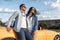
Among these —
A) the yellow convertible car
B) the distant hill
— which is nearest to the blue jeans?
the yellow convertible car

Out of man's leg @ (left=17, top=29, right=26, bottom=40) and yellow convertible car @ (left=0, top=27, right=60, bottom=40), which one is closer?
man's leg @ (left=17, top=29, right=26, bottom=40)

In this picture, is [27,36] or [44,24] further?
[44,24]

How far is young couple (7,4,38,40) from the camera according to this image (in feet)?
12.8

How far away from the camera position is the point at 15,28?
3980 millimetres

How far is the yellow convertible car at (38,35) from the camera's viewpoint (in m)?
4.19

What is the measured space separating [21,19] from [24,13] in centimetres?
16

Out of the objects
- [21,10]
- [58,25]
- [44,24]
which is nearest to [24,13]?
[21,10]

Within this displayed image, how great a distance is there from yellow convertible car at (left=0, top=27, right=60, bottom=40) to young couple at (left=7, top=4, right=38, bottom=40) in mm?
170

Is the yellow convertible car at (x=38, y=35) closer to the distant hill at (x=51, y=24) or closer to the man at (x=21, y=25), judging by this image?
the man at (x=21, y=25)

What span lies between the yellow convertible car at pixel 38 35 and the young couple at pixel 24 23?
6.7 inches

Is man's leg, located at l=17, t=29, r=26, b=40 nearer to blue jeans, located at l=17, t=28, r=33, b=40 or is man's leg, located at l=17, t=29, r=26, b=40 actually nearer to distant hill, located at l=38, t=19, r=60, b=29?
blue jeans, located at l=17, t=28, r=33, b=40

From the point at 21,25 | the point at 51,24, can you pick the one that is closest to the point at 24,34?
the point at 21,25

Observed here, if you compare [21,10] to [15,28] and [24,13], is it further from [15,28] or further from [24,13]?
[15,28]

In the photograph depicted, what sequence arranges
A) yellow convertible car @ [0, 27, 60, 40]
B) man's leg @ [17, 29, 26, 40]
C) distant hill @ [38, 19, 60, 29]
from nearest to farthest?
man's leg @ [17, 29, 26, 40] → yellow convertible car @ [0, 27, 60, 40] → distant hill @ [38, 19, 60, 29]
